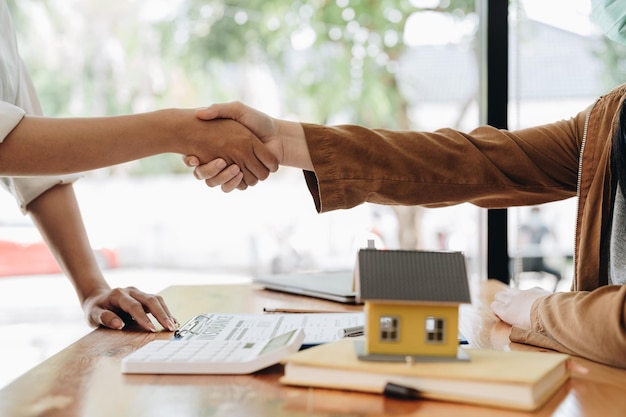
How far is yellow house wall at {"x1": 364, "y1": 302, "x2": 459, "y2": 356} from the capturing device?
2.25 ft

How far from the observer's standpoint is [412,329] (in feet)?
2.27

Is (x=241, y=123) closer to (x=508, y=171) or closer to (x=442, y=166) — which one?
(x=442, y=166)

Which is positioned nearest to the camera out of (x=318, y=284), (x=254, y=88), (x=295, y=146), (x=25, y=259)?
(x=295, y=146)

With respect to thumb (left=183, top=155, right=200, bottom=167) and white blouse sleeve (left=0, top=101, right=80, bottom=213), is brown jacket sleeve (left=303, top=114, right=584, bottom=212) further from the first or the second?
white blouse sleeve (left=0, top=101, right=80, bottom=213)

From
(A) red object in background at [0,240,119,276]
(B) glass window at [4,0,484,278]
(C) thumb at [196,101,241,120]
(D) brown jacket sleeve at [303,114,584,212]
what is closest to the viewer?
(D) brown jacket sleeve at [303,114,584,212]

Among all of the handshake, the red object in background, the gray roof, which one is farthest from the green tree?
the gray roof

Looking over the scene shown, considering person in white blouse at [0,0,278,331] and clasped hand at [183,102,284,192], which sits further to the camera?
clasped hand at [183,102,284,192]

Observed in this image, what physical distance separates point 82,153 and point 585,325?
783 millimetres

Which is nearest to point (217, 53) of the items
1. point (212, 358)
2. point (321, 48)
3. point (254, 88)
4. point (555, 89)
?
point (254, 88)

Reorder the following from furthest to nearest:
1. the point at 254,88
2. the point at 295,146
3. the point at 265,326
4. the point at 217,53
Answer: the point at 254,88
the point at 217,53
the point at 295,146
the point at 265,326

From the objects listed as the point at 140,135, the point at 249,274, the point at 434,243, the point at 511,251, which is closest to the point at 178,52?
the point at 249,274

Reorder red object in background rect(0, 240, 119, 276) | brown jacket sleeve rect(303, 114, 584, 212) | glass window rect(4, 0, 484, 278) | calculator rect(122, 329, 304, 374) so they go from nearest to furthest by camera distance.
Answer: calculator rect(122, 329, 304, 374)
brown jacket sleeve rect(303, 114, 584, 212)
glass window rect(4, 0, 484, 278)
red object in background rect(0, 240, 119, 276)

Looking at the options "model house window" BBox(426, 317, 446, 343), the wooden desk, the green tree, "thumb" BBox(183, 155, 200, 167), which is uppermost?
the green tree

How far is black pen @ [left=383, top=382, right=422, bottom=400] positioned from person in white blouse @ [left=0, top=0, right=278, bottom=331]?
47 centimetres
